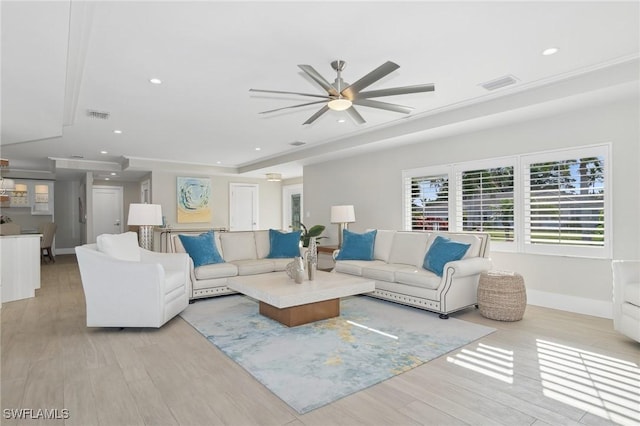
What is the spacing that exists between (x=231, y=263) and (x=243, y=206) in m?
5.46

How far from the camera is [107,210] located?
36.8 ft

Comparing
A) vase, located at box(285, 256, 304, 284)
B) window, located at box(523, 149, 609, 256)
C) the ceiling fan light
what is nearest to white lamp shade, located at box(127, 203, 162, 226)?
vase, located at box(285, 256, 304, 284)

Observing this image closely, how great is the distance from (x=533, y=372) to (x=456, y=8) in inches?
108

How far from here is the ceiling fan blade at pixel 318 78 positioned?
2656 millimetres

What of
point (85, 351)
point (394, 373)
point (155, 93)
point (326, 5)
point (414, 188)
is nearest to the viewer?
point (326, 5)

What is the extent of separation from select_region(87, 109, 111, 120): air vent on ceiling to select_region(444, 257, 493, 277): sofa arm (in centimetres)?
499

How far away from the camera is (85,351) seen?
2.99 m

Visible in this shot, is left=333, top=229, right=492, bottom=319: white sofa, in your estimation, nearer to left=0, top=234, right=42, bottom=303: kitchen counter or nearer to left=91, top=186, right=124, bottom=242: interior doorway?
left=0, top=234, right=42, bottom=303: kitchen counter

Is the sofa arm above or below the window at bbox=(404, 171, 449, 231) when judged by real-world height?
below

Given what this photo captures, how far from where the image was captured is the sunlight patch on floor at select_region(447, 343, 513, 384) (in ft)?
8.29

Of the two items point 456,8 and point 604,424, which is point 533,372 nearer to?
point 604,424

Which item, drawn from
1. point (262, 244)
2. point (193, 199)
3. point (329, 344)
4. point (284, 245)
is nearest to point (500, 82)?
point (329, 344)

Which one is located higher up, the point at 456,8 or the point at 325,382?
the point at 456,8

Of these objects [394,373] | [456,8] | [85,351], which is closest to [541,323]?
[394,373]
